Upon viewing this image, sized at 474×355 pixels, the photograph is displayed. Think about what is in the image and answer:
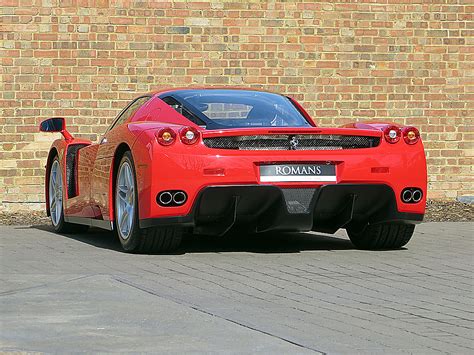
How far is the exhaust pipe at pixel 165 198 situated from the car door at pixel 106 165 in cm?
72

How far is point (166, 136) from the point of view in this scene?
940 cm

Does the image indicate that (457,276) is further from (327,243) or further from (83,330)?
(83,330)

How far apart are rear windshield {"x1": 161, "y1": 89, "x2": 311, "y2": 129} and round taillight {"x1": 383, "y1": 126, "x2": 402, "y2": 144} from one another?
0.82 m

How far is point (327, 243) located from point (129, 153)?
87.1 inches

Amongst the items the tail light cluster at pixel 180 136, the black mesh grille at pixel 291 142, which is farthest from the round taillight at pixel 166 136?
the black mesh grille at pixel 291 142

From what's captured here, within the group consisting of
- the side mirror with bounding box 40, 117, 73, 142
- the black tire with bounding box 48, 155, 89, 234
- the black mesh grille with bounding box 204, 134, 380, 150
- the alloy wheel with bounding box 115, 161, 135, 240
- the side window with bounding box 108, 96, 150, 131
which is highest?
the side window with bounding box 108, 96, 150, 131

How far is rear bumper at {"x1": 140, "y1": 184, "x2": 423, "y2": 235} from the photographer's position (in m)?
9.41

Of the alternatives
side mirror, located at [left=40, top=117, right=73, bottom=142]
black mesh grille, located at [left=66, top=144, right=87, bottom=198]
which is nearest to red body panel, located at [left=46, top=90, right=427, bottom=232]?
black mesh grille, located at [left=66, top=144, right=87, bottom=198]

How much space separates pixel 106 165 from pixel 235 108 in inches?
46.9

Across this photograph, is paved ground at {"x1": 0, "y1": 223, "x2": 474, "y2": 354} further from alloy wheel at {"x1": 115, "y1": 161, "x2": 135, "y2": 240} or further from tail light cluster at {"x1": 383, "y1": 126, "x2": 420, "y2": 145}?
tail light cluster at {"x1": 383, "y1": 126, "x2": 420, "y2": 145}

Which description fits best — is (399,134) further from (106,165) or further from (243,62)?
(243,62)

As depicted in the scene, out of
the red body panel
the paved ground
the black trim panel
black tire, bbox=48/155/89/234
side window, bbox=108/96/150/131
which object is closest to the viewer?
the paved ground

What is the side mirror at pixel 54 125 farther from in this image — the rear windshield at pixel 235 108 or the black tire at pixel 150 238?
the black tire at pixel 150 238

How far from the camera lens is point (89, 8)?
621 inches
